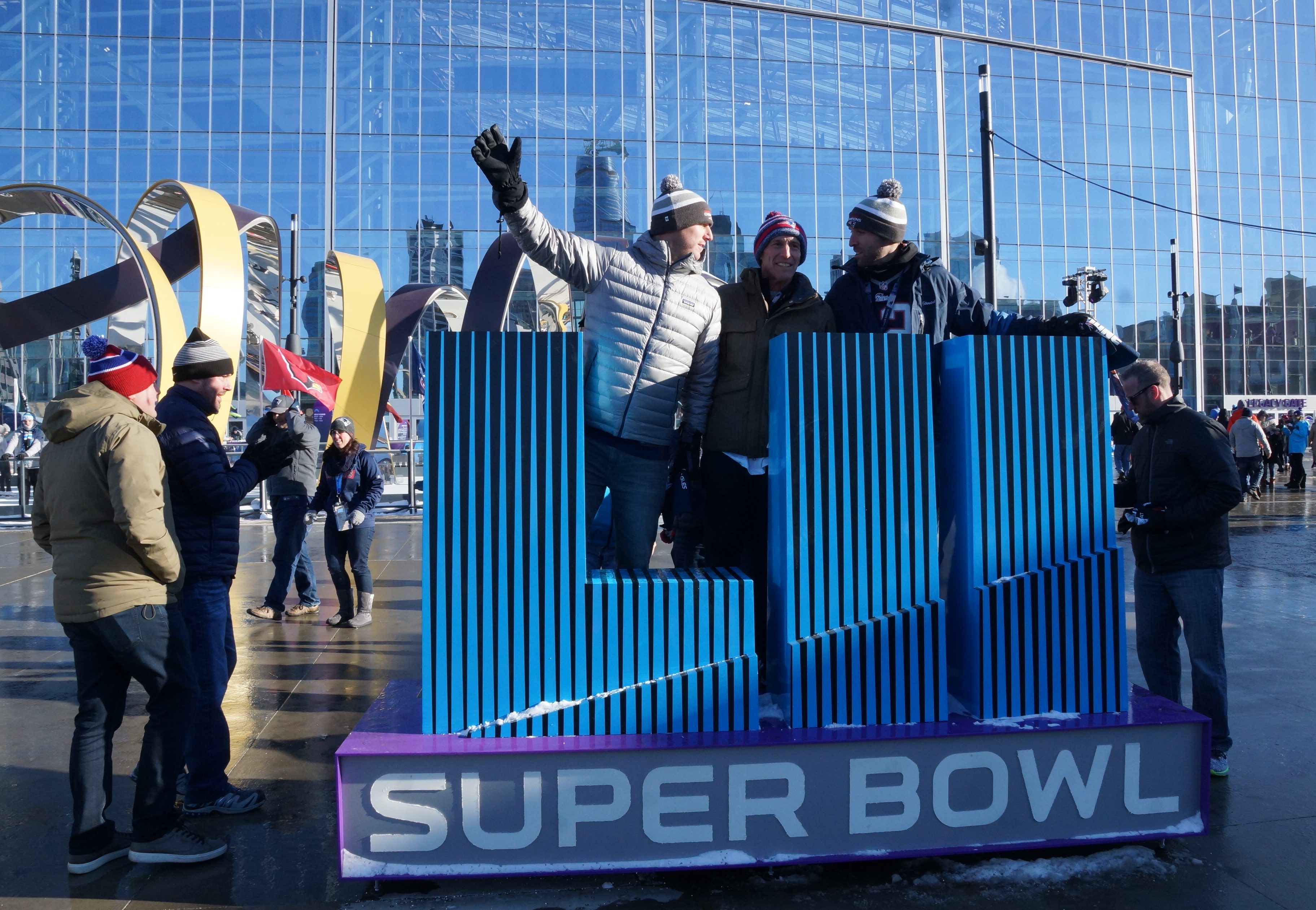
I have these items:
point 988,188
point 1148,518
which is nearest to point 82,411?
point 1148,518

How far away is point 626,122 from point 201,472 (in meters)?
34.8

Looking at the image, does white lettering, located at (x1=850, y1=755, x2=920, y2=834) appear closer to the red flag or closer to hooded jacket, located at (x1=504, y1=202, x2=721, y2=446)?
hooded jacket, located at (x1=504, y1=202, x2=721, y2=446)

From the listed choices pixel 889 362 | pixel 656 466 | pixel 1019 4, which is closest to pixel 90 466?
pixel 656 466

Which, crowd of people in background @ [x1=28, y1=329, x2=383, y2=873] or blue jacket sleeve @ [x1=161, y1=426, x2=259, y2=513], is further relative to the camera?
blue jacket sleeve @ [x1=161, y1=426, x2=259, y2=513]

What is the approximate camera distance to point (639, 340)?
357 cm

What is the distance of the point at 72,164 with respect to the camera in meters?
34.9

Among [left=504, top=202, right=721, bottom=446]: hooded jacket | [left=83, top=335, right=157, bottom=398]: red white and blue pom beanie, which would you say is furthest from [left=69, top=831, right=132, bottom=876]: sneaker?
[left=504, top=202, right=721, bottom=446]: hooded jacket

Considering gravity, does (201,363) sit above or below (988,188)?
below

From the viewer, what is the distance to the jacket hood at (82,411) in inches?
124

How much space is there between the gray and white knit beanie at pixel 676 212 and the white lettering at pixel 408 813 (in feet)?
6.74

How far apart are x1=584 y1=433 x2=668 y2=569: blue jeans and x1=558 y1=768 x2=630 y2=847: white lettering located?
830mm

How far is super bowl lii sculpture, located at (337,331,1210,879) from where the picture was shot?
119 inches

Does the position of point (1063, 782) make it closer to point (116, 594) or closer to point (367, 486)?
point (116, 594)

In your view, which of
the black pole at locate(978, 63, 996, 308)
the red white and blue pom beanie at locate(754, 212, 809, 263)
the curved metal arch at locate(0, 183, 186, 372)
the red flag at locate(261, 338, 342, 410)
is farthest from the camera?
the red flag at locate(261, 338, 342, 410)
